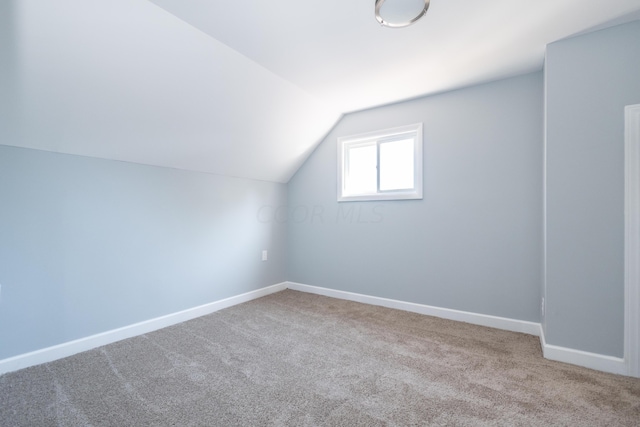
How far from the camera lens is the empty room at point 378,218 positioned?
5.21ft

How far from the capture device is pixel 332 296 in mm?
3590

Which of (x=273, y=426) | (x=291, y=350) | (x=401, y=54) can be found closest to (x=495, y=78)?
(x=401, y=54)

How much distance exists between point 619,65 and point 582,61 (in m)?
0.20

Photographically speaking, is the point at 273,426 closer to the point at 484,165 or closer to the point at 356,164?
the point at 484,165

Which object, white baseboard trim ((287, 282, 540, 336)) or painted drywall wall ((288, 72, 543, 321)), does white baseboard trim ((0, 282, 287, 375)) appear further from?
painted drywall wall ((288, 72, 543, 321))

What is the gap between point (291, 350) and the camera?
215cm

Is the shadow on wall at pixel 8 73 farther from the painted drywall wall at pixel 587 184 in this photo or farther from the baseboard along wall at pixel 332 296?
the painted drywall wall at pixel 587 184

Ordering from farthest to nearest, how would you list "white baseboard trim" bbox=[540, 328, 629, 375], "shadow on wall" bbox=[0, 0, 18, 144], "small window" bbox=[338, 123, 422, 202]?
"small window" bbox=[338, 123, 422, 202] < "white baseboard trim" bbox=[540, 328, 629, 375] < "shadow on wall" bbox=[0, 0, 18, 144]

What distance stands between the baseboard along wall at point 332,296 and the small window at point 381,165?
3.93 ft

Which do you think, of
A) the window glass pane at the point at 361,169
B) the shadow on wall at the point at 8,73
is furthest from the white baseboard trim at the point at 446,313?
the shadow on wall at the point at 8,73

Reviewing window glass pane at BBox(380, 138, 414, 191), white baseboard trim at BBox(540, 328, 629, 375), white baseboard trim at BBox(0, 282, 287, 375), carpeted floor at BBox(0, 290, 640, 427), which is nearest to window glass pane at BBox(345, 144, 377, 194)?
window glass pane at BBox(380, 138, 414, 191)

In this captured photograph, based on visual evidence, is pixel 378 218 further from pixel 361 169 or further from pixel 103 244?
pixel 103 244

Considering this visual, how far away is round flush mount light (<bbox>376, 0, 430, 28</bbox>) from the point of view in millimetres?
1569

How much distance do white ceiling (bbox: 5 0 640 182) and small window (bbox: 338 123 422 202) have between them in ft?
1.80
